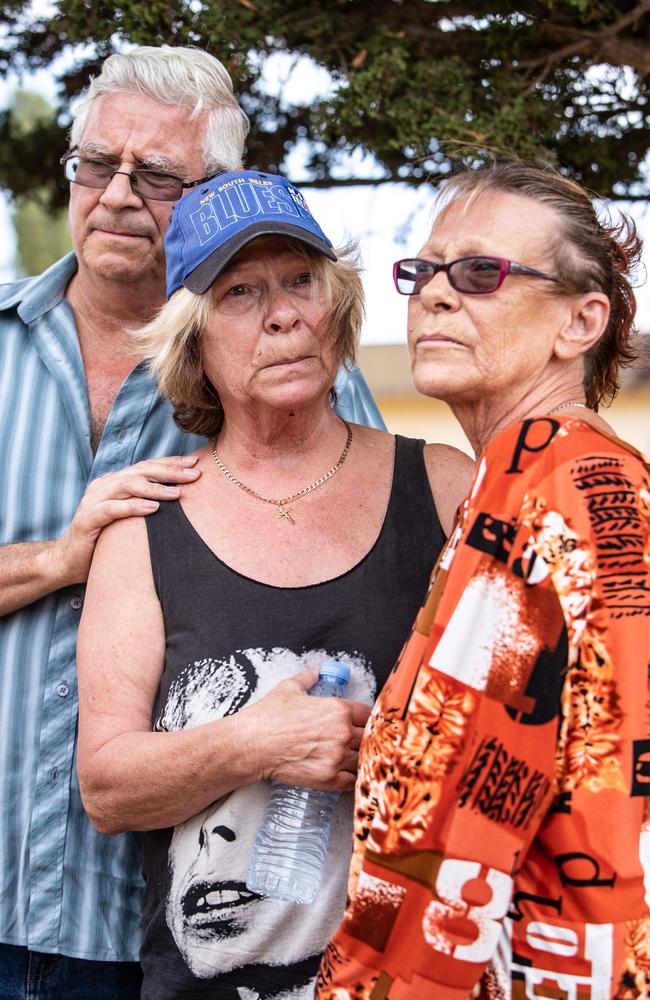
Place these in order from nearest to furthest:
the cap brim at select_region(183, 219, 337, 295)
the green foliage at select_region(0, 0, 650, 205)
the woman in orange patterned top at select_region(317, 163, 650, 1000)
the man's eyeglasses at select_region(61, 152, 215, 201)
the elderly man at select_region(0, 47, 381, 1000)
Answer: the woman in orange patterned top at select_region(317, 163, 650, 1000) → the cap brim at select_region(183, 219, 337, 295) → the elderly man at select_region(0, 47, 381, 1000) → the man's eyeglasses at select_region(61, 152, 215, 201) → the green foliage at select_region(0, 0, 650, 205)

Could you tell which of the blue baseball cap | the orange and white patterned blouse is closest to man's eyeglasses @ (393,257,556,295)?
the orange and white patterned blouse

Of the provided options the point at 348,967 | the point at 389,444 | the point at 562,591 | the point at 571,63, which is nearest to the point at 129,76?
the point at 389,444

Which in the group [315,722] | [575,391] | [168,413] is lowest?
[315,722]

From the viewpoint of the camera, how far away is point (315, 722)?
6.29ft

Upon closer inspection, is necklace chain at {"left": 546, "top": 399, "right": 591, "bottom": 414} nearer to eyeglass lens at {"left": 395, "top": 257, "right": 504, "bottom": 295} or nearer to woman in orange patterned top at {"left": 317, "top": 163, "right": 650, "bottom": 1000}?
woman in orange patterned top at {"left": 317, "top": 163, "right": 650, "bottom": 1000}

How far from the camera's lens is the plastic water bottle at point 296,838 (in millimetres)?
1960

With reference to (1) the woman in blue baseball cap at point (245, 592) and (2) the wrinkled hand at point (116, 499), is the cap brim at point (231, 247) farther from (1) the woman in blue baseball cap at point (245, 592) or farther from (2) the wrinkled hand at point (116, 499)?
(2) the wrinkled hand at point (116, 499)

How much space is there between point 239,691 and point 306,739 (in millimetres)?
194

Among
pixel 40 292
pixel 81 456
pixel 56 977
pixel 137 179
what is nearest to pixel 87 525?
pixel 81 456

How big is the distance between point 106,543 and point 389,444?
67 cm

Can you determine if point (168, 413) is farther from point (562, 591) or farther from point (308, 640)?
point (562, 591)

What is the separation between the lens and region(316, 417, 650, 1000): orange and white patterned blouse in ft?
4.82

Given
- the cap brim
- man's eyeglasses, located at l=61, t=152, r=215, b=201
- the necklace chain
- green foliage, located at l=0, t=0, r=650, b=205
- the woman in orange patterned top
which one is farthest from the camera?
green foliage, located at l=0, t=0, r=650, b=205

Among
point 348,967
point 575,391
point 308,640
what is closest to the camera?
point 348,967
